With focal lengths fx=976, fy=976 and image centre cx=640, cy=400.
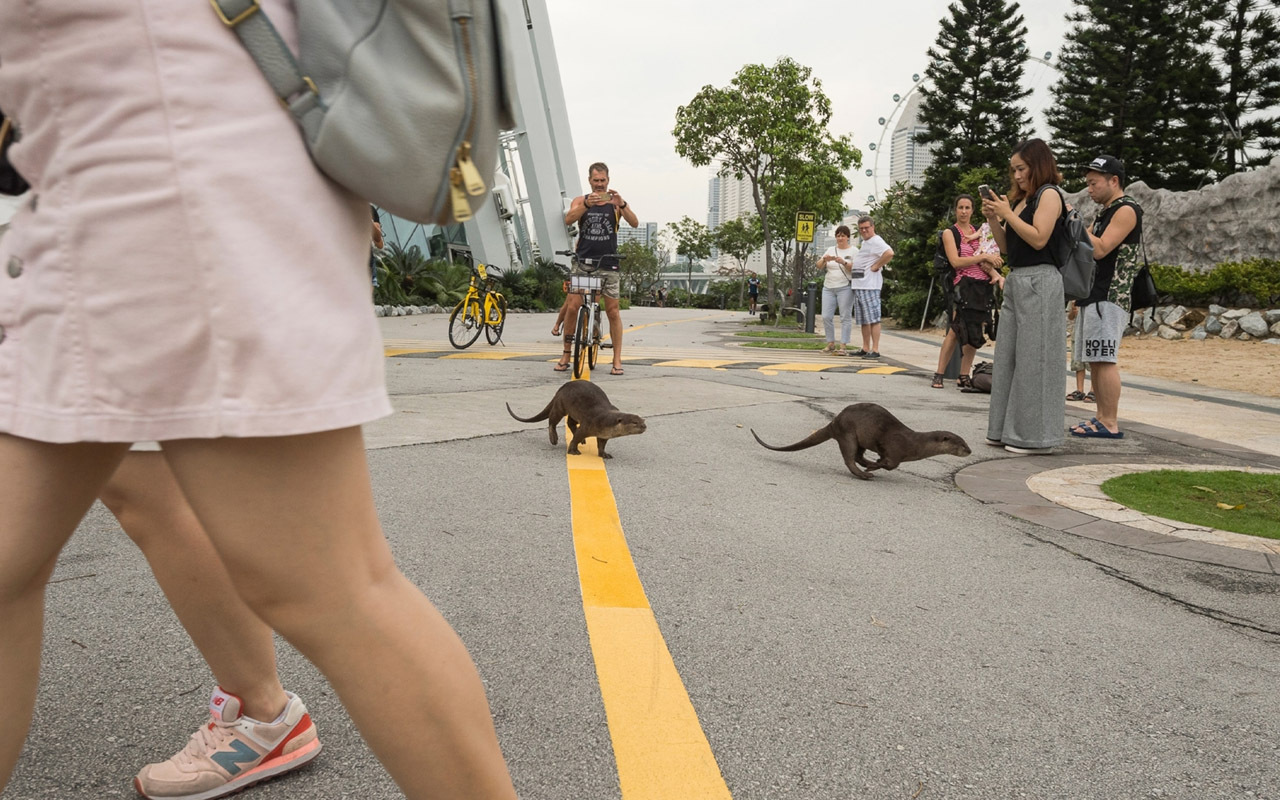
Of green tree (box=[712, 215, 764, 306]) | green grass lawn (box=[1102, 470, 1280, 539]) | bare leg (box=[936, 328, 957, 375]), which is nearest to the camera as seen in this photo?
green grass lawn (box=[1102, 470, 1280, 539])

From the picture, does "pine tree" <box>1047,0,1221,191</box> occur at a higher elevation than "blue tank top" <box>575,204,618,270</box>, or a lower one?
higher

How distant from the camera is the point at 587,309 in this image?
9.35 metres

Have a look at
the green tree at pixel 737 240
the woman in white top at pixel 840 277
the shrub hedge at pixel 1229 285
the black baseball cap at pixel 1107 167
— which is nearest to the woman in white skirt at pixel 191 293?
the black baseball cap at pixel 1107 167

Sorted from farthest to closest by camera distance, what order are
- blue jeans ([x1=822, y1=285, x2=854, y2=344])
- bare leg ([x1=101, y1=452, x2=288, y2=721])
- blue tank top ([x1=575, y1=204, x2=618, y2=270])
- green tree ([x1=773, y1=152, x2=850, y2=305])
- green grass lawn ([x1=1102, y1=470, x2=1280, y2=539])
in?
green tree ([x1=773, y1=152, x2=850, y2=305])
blue jeans ([x1=822, y1=285, x2=854, y2=344])
blue tank top ([x1=575, y1=204, x2=618, y2=270])
green grass lawn ([x1=1102, y1=470, x2=1280, y2=539])
bare leg ([x1=101, y1=452, x2=288, y2=721])

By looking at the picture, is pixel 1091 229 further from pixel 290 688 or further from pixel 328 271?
pixel 328 271

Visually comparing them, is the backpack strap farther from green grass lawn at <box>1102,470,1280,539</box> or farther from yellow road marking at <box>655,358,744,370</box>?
yellow road marking at <box>655,358,744,370</box>

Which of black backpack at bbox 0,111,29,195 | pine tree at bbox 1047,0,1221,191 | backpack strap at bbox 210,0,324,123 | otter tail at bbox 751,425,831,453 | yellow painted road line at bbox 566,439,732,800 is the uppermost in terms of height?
pine tree at bbox 1047,0,1221,191

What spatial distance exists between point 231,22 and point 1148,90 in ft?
132

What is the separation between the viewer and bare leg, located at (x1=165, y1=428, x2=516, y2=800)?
1.09m

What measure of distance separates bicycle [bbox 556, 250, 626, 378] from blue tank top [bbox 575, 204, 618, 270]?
0.19 feet

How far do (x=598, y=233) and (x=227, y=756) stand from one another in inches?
315

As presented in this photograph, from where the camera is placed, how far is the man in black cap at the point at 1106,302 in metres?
6.68

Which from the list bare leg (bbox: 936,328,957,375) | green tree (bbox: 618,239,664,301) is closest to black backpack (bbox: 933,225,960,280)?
bare leg (bbox: 936,328,957,375)

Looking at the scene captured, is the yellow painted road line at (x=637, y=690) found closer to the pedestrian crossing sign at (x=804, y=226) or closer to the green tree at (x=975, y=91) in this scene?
the pedestrian crossing sign at (x=804, y=226)
